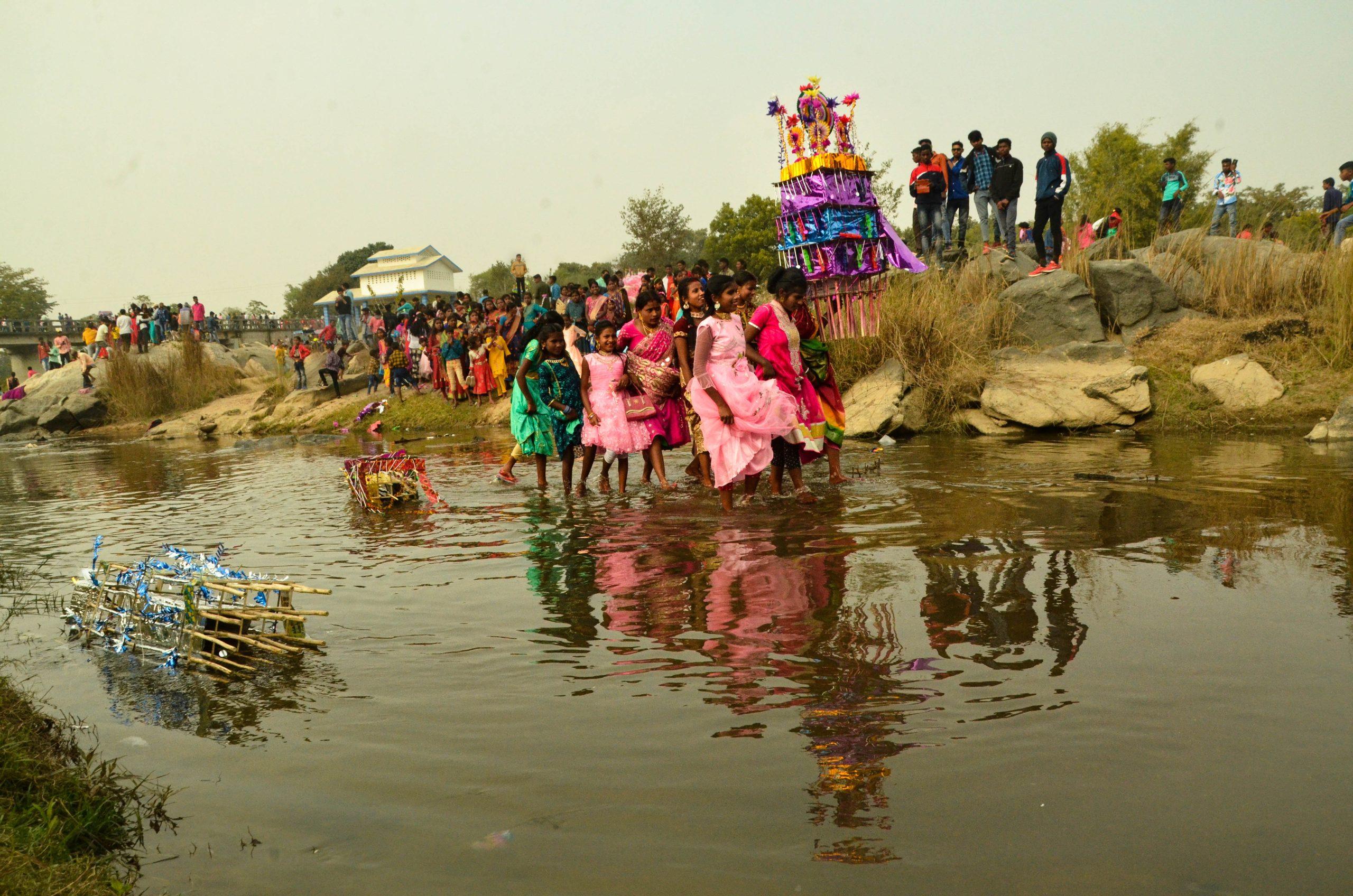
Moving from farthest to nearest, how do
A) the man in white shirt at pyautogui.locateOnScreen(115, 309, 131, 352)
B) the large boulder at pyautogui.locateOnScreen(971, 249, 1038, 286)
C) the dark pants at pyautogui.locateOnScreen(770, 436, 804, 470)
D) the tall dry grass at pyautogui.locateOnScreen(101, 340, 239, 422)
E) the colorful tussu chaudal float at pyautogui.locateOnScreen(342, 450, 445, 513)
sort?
the man in white shirt at pyautogui.locateOnScreen(115, 309, 131, 352) → the tall dry grass at pyautogui.locateOnScreen(101, 340, 239, 422) → the large boulder at pyautogui.locateOnScreen(971, 249, 1038, 286) → the colorful tussu chaudal float at pyautogui.locateOnScreen(342, 450, 445, 513) → the dark pants at pyautogui.locateOnScreen(770, 436, 804, 470)

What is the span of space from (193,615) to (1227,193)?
727 inches

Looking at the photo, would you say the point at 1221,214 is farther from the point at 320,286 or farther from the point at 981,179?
the point at 320,286

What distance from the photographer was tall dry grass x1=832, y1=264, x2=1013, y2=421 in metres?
13.6

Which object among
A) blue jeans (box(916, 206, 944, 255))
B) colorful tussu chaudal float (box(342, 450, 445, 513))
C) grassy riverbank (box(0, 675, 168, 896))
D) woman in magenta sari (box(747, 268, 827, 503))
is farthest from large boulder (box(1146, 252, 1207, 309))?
grassy riverbank (box(0, 675, 168, 896))

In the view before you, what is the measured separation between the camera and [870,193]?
14664mm

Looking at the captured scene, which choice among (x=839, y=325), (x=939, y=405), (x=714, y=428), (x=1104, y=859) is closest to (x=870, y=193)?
(x=839, y=325)

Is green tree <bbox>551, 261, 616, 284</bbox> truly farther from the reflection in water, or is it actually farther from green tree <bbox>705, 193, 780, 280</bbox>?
the reflection in water

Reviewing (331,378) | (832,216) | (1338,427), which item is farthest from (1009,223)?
(331,378)

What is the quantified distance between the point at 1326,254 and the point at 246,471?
16.2 metres

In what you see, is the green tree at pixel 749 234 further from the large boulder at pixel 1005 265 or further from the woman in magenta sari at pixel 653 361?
the woman in magenta sari at pixel 653 361

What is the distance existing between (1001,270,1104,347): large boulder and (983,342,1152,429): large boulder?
473 mm

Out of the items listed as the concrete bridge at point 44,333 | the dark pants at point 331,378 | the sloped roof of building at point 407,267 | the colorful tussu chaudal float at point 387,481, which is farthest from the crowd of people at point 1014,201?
the sloped roof of building at point 407,267

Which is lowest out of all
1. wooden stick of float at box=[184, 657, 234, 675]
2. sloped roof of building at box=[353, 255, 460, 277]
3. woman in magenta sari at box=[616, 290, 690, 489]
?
wooden stick of float at box=[184, 657, 234, 675]

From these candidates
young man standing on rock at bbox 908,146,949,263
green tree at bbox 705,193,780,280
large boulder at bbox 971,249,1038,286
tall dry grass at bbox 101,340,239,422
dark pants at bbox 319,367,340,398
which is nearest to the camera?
large boulder at bbox 971,249,1038,286
